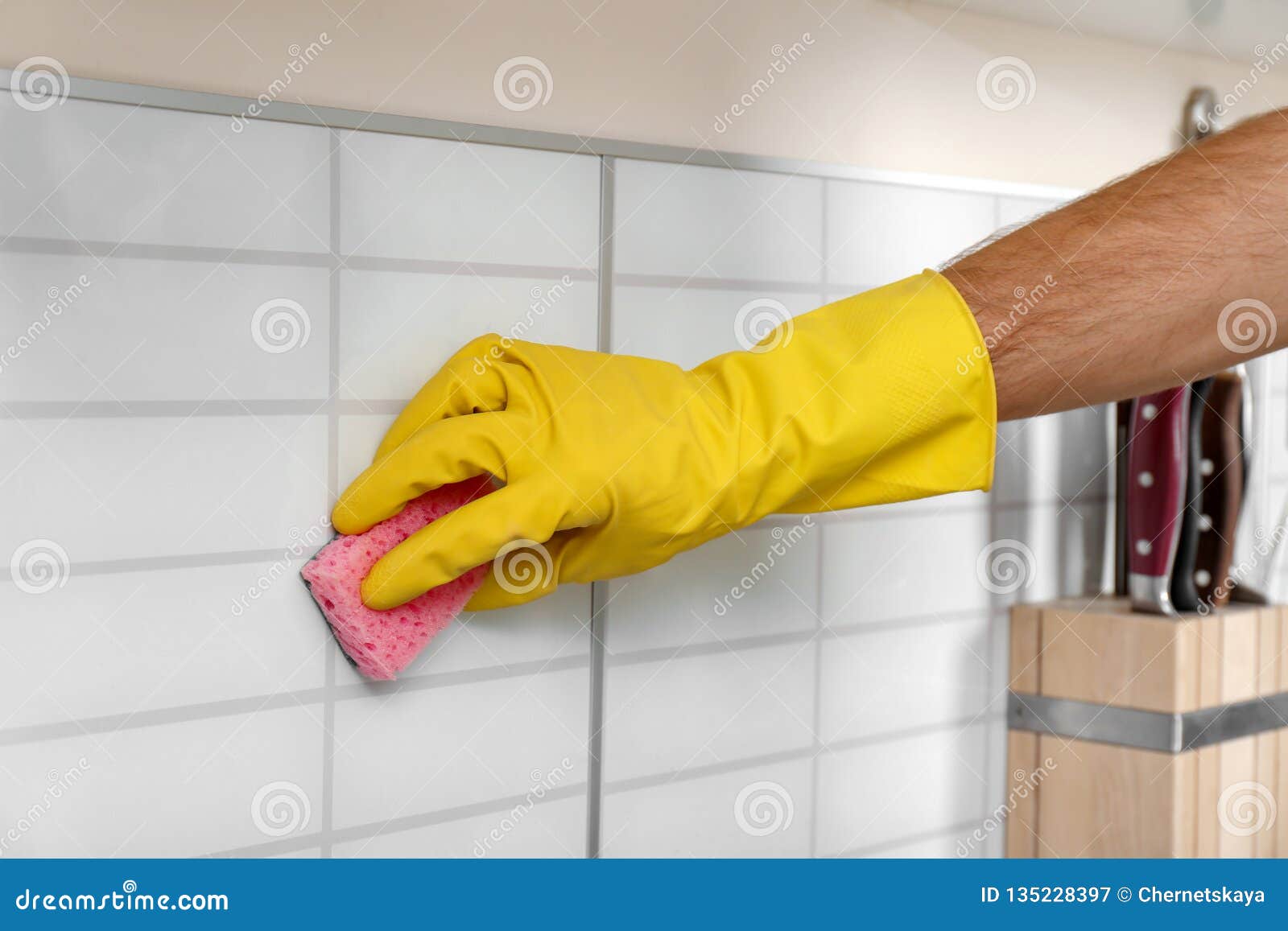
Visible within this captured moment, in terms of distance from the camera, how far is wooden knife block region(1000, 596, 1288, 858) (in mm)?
1020

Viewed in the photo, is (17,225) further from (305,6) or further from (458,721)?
(458,721)

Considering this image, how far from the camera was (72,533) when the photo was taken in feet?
2.14

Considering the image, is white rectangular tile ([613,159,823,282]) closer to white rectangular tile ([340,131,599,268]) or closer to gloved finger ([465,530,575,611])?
white rectangular tile ([340,131,599,268])

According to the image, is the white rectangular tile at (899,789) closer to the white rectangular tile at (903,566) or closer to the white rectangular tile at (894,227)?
the white rectangular tile at (903,566)

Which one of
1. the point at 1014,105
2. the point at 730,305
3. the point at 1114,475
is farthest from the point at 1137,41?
the point at 730,305

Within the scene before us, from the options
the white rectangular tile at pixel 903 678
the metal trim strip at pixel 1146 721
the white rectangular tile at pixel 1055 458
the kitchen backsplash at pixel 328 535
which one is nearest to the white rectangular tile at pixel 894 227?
the kitchen backsplash at pixel 328 535

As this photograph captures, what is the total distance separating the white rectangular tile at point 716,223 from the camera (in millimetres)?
854

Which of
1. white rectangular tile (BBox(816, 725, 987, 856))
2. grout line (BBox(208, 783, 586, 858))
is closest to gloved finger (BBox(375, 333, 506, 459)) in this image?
grout line (BBox(208, 783, 586, 858))

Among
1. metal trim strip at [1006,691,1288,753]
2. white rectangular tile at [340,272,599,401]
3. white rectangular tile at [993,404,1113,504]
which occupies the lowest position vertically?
metal trim strip at [1006,691,1288,753]

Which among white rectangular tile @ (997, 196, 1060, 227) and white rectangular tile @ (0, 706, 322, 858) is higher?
white rectangular tile @ (997, 196, 1060, 227)

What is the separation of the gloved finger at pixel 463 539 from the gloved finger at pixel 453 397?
7cm

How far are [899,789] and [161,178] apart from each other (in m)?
0.75

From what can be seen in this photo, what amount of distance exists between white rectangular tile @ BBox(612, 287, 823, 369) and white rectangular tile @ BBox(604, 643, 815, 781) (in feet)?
0.74

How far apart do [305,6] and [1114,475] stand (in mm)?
844
